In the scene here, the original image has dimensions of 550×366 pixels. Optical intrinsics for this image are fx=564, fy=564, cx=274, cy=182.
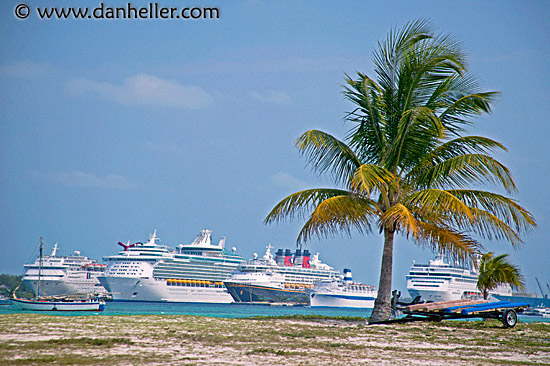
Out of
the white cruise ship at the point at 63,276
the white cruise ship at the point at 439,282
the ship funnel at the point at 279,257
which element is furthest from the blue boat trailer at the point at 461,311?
the ship funnel at the point at 279,257

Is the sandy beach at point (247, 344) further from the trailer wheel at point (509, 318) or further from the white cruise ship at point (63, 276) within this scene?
the white cruise ship at point (63, 276)

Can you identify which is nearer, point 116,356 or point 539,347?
point 116,356

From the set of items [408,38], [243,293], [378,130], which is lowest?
[243,293]

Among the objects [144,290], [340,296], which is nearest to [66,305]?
[144,290]

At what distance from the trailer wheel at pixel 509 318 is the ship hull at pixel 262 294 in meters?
68.5

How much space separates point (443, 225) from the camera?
11.3 metres

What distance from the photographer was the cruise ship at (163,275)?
72.7 metres

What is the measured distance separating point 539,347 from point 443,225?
3779mm

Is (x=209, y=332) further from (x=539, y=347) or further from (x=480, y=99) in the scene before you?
(x=480, y=99)

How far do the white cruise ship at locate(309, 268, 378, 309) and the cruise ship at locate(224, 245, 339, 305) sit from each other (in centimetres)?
453

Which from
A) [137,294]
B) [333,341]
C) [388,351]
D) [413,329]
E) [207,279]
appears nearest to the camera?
[388,351]

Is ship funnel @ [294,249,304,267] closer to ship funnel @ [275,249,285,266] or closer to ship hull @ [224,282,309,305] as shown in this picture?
ship funnel @ [275,249,285,266]

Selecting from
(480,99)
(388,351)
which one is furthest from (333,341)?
(480,99)

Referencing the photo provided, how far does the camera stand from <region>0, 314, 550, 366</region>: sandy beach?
5.76 metres
